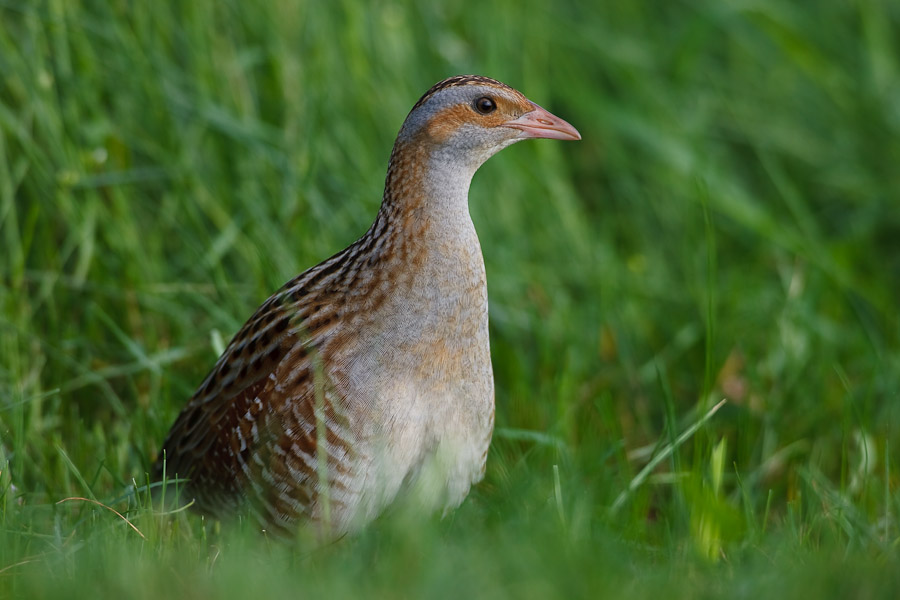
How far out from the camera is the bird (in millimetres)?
3129

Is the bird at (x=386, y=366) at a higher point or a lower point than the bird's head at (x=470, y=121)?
lower

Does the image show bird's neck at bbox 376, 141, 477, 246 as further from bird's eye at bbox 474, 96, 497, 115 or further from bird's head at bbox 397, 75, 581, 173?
bird's eye at bbox 474, 96, 497, 115

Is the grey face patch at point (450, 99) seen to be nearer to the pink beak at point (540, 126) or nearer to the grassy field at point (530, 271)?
the pink beak at point (540, 126)

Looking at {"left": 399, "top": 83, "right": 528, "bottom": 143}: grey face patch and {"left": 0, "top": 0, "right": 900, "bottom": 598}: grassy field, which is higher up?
{"left": 399, "top": 83, "right": 528, "bottom": 143}: grey face patch

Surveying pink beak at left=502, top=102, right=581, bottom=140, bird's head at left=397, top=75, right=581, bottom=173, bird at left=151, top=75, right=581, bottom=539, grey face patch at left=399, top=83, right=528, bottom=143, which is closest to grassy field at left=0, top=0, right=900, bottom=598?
bird at left=151, top=75, right=581, bottom=539

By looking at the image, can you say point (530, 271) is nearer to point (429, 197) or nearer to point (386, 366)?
point (429, 197)

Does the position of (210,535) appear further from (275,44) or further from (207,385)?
(275,44)

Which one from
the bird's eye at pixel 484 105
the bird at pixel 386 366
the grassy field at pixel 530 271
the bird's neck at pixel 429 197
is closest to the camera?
the grassy field at pixel 530 271

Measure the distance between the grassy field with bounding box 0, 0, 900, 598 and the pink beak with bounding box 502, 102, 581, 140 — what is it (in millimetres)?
527

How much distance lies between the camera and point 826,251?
541 cm

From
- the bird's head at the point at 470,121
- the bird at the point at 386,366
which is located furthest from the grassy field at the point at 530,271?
the bird's head at the point at 470,121

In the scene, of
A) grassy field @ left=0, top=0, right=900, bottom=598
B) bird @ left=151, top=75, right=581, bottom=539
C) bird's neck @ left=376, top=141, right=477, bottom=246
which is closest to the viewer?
grassy field @ left=0, top=0, right=900, bottom=598

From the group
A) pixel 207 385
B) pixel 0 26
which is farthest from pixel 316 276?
pixel 0 26

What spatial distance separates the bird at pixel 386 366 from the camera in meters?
3.13
